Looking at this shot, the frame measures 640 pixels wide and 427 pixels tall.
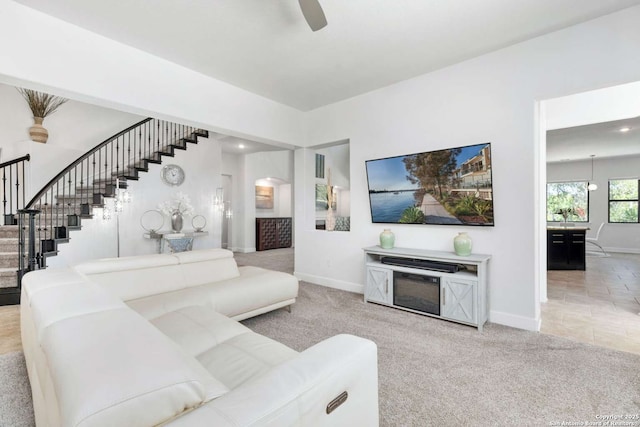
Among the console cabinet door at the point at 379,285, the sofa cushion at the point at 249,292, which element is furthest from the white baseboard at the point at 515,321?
the sofa cushion at the point at 249,292

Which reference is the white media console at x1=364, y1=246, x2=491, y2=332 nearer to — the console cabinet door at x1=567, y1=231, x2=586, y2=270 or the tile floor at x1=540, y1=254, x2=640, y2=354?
the tile floor at x1=540, y1=254, x2=640, y2=354

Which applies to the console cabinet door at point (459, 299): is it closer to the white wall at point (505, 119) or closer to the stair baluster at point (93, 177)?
the white wall at point (505, 119)

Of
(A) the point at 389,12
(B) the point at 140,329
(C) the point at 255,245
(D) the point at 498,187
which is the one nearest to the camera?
(B) the point at 140,329

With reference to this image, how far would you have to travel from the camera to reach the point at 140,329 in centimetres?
107

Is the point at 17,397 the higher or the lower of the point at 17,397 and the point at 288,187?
the lower

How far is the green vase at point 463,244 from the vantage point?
10.3ft

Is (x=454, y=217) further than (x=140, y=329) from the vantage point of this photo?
Yes

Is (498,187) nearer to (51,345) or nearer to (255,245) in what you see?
(51,345)

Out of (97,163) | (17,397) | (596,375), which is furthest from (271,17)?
(97,163)

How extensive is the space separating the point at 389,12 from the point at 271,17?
99cm

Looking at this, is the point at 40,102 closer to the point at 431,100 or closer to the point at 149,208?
the point at 149,208

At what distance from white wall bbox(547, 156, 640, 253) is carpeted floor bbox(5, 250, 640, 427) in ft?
27.5

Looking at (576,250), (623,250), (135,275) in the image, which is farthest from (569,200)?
(135,275)

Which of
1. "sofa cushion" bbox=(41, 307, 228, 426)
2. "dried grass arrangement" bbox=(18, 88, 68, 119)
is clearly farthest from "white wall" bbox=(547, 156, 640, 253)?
"dried grass arrangement" bbox=(18, 88, 68, 119)
